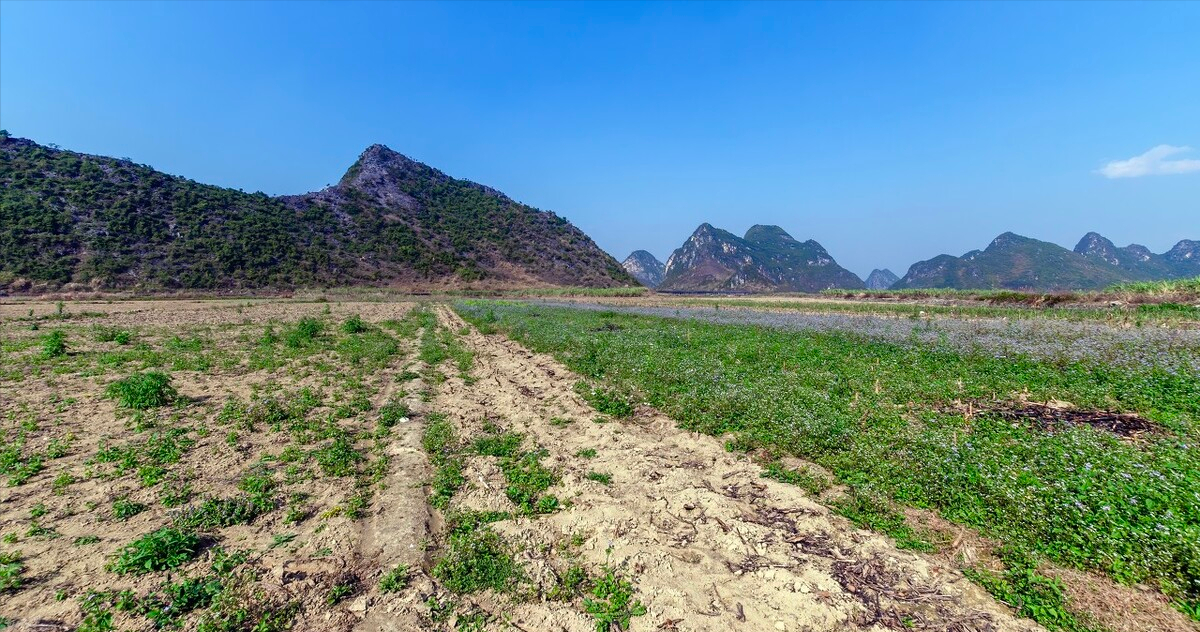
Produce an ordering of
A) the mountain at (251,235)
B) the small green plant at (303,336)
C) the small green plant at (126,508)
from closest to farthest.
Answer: the small green plant at (126,508), the small green plant at (303,336), the mountain at (251,235)

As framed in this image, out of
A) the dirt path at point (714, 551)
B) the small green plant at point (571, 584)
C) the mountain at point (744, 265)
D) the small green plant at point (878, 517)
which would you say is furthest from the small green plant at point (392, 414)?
the mountain at point (744, 265)

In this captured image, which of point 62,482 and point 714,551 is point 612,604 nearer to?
point 714,551

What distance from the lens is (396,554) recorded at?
4.93 m

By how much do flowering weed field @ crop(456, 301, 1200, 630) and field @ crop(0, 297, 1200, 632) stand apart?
0.05m

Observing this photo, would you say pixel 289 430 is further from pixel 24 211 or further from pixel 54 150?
pixel 54 150

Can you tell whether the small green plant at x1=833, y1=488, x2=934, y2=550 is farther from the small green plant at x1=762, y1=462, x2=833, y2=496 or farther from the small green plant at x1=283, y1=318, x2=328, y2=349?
the small green plant at x1=283, y1=318, x2=328, y2=349

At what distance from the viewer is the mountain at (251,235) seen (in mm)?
54406

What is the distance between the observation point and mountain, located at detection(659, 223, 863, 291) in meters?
161

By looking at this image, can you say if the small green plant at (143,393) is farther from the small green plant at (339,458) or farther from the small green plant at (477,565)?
the small green plant at (477,565)

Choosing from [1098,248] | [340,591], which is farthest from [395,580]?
[1098,248]

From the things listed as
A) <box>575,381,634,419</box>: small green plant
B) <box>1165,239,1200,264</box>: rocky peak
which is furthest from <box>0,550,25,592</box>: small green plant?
<box>1165,239,1200,264</box>: rocky peak

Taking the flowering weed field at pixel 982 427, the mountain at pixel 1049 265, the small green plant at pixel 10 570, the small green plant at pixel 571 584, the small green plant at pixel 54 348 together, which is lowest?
the small green plant at pixel 571 584

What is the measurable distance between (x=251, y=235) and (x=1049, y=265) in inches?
6016

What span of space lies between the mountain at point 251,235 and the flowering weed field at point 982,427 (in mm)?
67143
